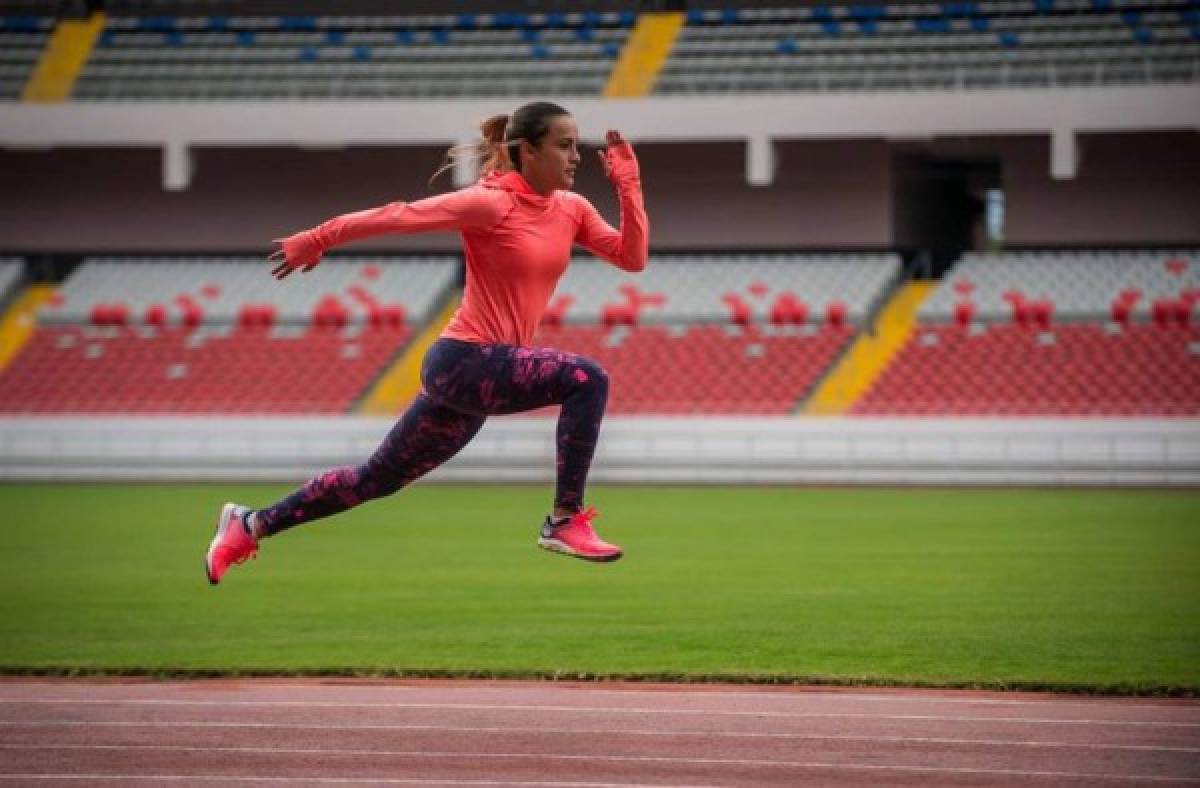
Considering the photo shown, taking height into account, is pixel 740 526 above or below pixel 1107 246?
below

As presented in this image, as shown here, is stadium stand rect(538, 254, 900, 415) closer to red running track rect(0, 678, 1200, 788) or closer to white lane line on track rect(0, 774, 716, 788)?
red running track rect(0, 678, 1200, 788)

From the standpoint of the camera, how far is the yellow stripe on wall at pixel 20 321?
3312 cm

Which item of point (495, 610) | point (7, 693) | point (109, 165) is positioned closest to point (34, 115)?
point (109, 165)

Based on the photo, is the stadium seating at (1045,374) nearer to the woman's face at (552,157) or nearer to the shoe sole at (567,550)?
the shoe sole at (567,550)

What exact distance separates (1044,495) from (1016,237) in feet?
36.7

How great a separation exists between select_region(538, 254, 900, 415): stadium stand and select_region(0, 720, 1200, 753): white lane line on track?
20298 millimetres

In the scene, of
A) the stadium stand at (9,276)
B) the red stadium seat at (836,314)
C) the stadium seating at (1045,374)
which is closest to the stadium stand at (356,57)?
the stadium stand at (9,276)

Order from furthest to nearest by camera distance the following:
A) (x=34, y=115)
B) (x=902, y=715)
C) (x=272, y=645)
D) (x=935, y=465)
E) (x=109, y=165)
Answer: (x=109, y=165) < (x=34, y=115) < (x=935, y=465) < (x=272, y=645) < (x=902, y=715)

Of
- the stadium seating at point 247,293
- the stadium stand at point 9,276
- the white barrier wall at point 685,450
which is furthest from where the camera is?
the stadium stand at point 9,276

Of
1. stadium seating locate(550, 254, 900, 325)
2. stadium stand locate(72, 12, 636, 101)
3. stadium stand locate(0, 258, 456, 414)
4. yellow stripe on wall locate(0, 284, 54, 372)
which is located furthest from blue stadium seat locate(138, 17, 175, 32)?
stadium seating locate(550, 254, 900, 325)

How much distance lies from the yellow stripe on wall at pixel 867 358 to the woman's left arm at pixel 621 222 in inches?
861

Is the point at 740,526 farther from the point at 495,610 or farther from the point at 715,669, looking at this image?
the point at 715,669

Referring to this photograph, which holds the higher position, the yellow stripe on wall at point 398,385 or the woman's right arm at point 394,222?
the yellow stripe on wall at point 398,385

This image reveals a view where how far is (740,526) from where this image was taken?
66.0 ft
